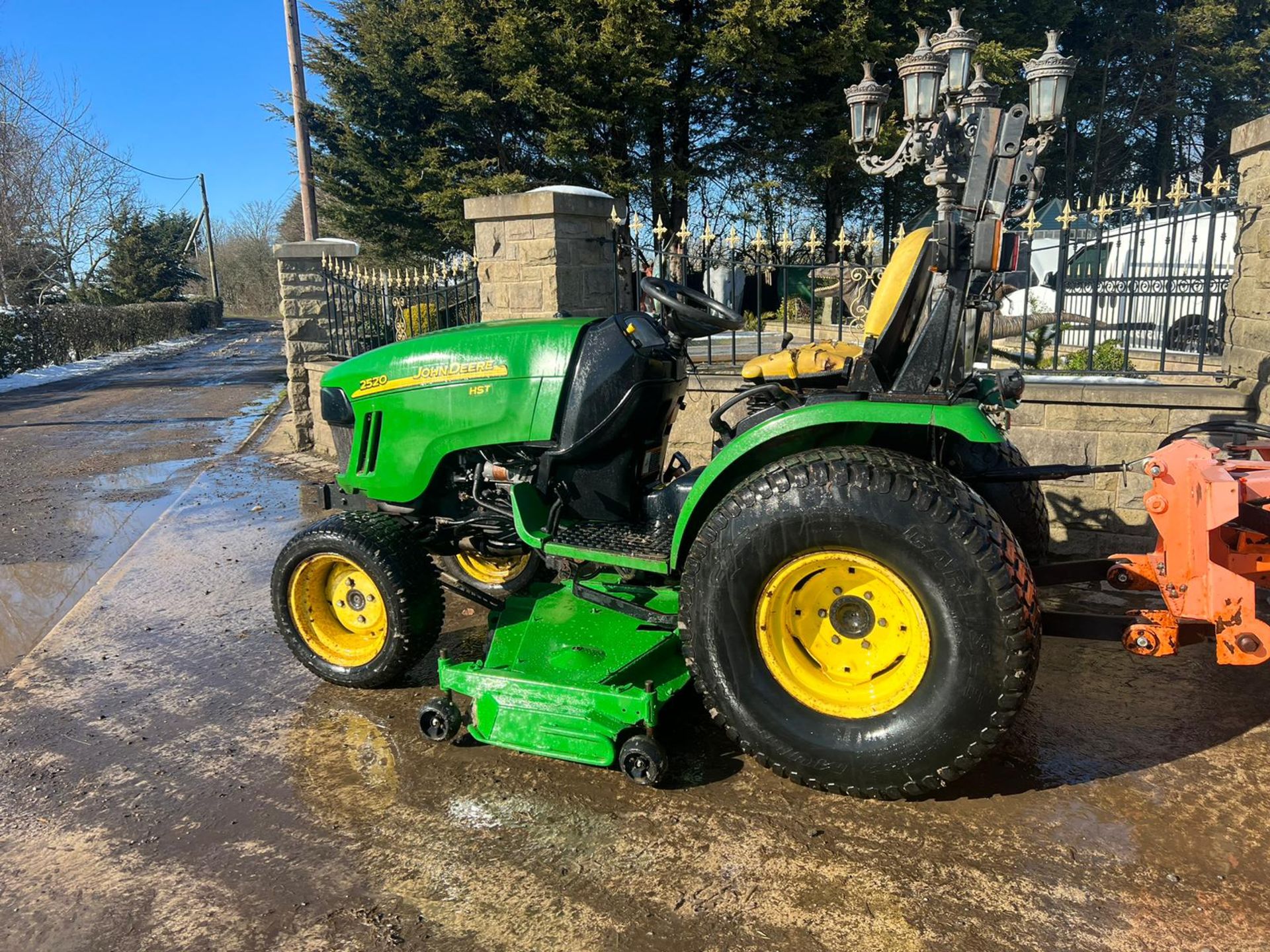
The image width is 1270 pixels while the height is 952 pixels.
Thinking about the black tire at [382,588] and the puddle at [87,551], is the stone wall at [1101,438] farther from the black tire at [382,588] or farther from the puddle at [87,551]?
the puddle at [87,551]

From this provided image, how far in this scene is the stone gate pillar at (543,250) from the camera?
639 centimetres

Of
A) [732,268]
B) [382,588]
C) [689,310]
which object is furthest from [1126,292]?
[382,588]

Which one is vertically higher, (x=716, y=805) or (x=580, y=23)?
(x=580, y=23)

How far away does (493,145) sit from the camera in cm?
2041

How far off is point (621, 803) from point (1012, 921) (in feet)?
3.93

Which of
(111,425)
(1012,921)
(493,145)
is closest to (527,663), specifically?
(1012,921)

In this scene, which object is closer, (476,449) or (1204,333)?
(476,449)

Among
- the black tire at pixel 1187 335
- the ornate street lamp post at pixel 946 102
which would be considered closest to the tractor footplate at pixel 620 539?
the ornate street lamp post at pixel 946 102

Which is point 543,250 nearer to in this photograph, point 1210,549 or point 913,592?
point 913,592

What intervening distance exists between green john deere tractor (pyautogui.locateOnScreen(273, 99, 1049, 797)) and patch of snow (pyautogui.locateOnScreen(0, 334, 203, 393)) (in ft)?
52.7

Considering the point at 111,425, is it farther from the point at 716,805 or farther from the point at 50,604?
the point at 716,805

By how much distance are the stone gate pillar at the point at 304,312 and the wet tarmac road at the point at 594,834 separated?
5908 millimetres

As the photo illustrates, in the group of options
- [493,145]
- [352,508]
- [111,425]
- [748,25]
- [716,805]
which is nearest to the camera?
[716,805]

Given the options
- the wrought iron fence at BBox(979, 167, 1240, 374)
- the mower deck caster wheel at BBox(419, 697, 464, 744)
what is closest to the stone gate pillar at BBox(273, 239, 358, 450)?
Answer: the wrought iron fence at BBox(979, 167, 1240, 374)
